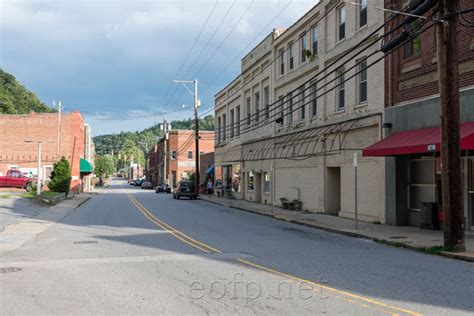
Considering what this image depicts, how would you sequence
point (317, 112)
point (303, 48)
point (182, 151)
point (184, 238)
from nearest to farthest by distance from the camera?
1. point (184, 238)
2. point (317, 112)
3. point (303, 48)
4. point (182, 151)

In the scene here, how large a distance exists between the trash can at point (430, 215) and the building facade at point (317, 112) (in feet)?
7.56

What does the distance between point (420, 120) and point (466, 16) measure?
148 inches

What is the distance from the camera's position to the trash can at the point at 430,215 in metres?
16.4

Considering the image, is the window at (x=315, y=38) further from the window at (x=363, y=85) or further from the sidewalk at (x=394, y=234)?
the sidewalk at (x=394, y=234)

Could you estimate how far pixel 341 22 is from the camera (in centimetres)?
2366

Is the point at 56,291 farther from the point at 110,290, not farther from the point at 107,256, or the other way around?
the point at 107,256

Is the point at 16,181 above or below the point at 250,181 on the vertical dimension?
below

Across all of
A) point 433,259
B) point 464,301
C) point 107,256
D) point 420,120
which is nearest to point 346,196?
point 420,120

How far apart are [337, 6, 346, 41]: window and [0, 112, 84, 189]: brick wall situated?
125ft

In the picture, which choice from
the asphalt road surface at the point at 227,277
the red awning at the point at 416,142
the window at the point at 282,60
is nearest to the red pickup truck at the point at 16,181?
the window at the point at 282,60

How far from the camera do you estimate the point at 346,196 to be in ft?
73.2

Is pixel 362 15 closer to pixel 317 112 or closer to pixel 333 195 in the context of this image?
pixel 317 112

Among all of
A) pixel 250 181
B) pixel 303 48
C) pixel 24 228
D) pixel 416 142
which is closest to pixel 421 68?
pixel 416 142

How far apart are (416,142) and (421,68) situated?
11.5 feet
